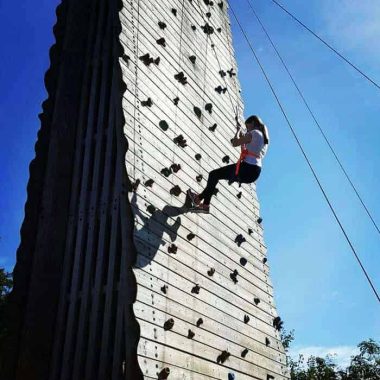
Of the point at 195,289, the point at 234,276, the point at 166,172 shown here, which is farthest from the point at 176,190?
the point at 234,276

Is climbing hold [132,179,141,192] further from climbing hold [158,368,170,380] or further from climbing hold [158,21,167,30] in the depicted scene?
climbing hold [158,21,167,30]

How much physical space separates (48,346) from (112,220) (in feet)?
5.08

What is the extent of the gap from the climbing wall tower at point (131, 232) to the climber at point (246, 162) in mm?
290

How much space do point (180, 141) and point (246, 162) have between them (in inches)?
48.3

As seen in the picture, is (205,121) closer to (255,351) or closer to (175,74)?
(175,74)

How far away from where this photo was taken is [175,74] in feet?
23.9

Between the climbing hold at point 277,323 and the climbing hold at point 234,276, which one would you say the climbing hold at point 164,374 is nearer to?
the climbing hold at point 234,276

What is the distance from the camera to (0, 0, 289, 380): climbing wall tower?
4.88 meters

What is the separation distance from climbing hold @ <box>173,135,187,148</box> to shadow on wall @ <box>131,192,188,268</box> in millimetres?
1106

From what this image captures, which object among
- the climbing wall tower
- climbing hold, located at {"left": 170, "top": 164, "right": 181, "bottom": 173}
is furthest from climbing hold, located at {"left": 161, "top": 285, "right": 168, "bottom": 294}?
climbing hold, located at {"left": 170, "top": 164, "right": 181, "bottom": 173}

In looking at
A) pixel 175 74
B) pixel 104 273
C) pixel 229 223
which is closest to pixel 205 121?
pixel 175 74

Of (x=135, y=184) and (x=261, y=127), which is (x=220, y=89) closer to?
(x=261, y=127)

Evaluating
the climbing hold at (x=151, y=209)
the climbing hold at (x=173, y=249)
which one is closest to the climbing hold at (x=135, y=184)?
the climbing hold at (x=151, y=209)

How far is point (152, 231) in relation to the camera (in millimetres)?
5301
